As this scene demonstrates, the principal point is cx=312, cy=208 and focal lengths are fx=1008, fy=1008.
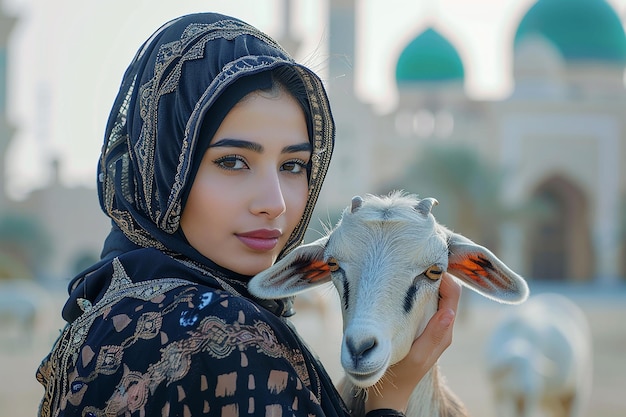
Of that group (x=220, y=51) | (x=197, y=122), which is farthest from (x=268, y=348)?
(x=220, y=51)

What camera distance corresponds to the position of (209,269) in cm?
177

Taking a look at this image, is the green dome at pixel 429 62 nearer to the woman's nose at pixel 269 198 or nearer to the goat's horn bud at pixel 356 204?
the goat's horn bud at pixel 356 204

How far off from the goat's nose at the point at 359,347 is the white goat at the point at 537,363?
4937 millimetres

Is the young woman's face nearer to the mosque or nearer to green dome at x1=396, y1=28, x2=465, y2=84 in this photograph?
the mosque

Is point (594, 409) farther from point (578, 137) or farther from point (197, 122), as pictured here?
point (578, 137)

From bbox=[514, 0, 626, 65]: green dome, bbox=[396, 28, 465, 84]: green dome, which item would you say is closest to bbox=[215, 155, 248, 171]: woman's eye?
bbox=[514, 0, 626, 65]: green dome

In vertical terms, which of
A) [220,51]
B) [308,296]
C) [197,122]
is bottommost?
[308,296]

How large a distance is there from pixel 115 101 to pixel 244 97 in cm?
34

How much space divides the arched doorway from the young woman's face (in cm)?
2469

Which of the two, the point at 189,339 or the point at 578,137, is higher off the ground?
the point at 189,339

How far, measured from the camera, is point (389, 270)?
76.2 inches

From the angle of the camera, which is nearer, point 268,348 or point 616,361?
point 268,348

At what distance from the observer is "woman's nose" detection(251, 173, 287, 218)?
1.73m

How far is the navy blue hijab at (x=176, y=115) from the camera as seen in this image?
1721mm
